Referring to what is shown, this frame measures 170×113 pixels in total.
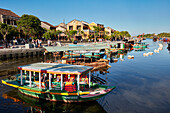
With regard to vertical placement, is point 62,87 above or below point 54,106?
above

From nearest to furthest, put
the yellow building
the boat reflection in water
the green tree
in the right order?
the boat reflection in water
the green tree
the yellow building

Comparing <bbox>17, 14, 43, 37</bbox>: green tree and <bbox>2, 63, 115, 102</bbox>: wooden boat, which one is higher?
<bbox>17, 14, 43, 37</bbox>: green tree

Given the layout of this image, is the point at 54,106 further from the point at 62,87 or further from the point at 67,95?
the point at 62,87

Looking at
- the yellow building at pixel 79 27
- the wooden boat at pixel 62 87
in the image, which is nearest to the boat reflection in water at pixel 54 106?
the wooden boat at pixel 62 87

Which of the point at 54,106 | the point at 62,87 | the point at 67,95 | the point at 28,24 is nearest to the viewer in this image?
the point at 67,95

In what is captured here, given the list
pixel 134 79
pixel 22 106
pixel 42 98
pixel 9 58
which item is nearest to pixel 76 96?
pixel 42 98

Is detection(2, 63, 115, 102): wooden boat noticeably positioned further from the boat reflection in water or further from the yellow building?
the yellow building

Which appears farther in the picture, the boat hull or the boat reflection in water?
the boat hull

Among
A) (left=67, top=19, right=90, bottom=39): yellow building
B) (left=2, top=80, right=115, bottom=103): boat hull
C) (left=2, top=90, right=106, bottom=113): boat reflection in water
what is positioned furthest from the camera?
(left=67, top=19, right=90, bottom=39): yellow building

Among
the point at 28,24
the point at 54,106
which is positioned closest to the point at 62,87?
the point at 54,106

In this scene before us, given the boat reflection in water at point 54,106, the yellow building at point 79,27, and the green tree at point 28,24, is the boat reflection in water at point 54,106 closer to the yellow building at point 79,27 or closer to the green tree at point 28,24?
the green tree at point 28,24

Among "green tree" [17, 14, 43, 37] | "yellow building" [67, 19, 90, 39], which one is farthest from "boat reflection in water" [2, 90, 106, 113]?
"yellow building" [67, 19, 90, 39]

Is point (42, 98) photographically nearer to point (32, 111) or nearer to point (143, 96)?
point (32, 111)

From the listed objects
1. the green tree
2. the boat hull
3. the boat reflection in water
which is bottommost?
the boat reflection in water
